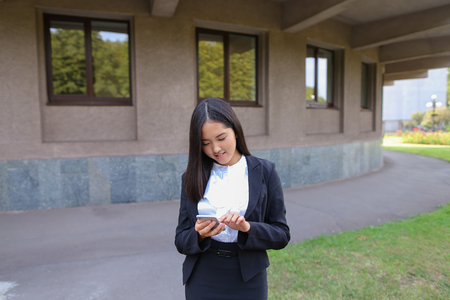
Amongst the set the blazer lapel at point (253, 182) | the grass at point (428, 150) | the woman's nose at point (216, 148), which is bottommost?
the grass at point (428, 150)

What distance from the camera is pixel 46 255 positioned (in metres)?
4.01

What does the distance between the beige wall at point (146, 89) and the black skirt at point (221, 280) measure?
538cm

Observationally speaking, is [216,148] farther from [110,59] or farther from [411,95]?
[411,95]

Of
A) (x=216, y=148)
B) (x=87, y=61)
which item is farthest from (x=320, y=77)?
(x=216, y=148)

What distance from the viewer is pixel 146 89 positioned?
6664mm

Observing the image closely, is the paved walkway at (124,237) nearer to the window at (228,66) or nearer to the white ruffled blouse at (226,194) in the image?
the white ruffled blouse at (226,194)

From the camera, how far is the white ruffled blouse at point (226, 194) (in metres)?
1.60

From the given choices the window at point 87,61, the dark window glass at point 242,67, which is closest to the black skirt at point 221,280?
the window at point 87,61

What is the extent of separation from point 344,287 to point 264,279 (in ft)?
6.11

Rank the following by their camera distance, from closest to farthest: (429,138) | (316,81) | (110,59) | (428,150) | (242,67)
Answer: (110,59) < (242,67) < (316,81) < (428,150) < (429,138)

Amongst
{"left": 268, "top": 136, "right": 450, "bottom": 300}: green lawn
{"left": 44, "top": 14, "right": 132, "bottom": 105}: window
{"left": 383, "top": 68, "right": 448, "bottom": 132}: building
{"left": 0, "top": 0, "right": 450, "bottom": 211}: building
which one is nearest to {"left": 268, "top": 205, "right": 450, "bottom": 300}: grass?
{"left": 268, "top": 136, "right": 450, "bottom": 300}: green lawn

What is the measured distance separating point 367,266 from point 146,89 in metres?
5.20

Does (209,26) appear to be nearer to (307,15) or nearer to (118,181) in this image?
(307,15)

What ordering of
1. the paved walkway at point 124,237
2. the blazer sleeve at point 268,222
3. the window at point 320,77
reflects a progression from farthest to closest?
the window at point 320,77 < the paved walkway at point 124,237 < the blazer sleeve at point 268,222
